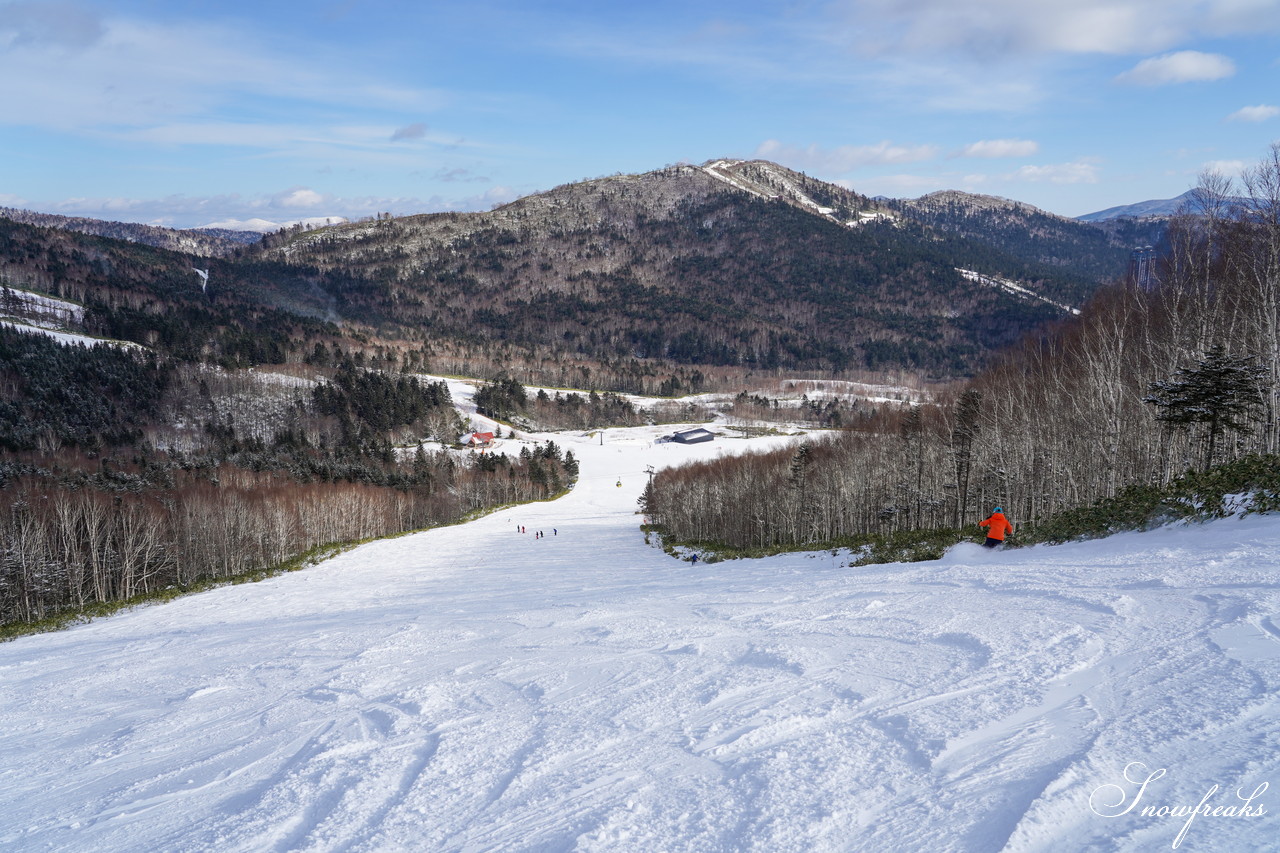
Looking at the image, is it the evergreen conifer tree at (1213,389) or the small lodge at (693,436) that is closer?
the evergreen conifer tree at (1213,389)

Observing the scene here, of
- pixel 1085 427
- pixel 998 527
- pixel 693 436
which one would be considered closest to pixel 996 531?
pixel 998 527

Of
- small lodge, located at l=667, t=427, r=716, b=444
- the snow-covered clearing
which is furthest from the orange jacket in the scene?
the snow-covered clearing

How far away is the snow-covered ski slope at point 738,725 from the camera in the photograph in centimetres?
504

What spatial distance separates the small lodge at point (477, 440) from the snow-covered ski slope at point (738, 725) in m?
118

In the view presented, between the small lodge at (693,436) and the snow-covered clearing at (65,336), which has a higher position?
the snow-covered clearing at (65,336)

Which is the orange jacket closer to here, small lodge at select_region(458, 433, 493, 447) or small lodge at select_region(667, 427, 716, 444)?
small lodge at select_region(458, 433, 493, 447)

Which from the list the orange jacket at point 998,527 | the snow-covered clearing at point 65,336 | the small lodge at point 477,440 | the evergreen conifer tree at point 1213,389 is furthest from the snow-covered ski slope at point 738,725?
the snow-covered clearing at point 65,336

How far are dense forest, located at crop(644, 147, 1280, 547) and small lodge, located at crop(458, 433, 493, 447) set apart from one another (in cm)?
7750

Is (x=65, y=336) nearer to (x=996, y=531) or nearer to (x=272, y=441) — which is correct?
(x=272, y=441)

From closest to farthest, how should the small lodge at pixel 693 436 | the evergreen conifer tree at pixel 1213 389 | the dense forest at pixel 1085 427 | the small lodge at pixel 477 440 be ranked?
the evergreen conifer tree at pixel 1213 389, the dense forest at pixel 1085 427, the small lodge at pixel 477 440, the small lodge at pixel 693 436

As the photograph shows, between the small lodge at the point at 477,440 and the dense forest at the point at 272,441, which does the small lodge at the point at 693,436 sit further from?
the small lodge at the point at 477,440

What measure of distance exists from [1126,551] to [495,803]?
13.0 meters

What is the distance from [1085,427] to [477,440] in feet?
372

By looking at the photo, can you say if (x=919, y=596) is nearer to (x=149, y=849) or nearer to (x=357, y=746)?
(x=357, y=746)
